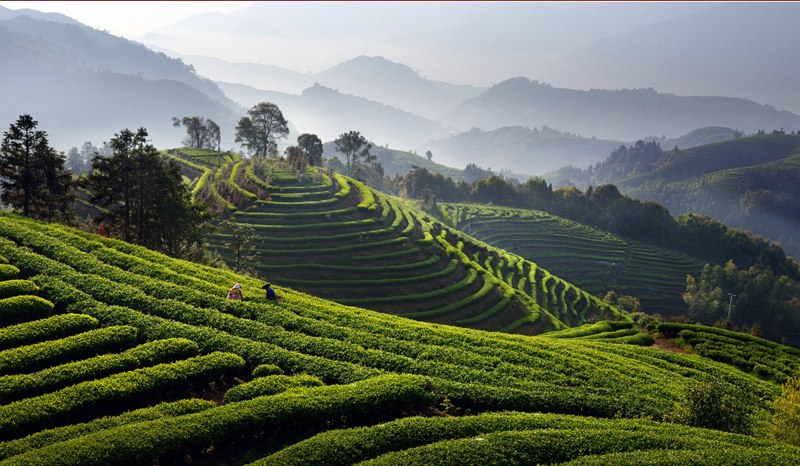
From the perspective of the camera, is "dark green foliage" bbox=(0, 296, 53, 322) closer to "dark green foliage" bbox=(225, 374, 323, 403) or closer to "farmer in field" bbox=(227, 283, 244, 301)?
"farmer in field" bbox=(227, 283, 244, 301)

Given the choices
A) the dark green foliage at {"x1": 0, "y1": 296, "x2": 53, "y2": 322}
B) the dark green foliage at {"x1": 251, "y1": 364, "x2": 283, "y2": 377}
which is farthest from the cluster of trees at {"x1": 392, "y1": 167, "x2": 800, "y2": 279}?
the dark green foliage at {"x1": 251, "y1": 364, "x2": 283, "y2": 377}

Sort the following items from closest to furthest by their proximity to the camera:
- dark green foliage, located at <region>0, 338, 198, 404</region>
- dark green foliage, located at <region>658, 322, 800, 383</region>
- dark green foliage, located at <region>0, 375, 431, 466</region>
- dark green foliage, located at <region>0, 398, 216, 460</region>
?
1. dark green foliage, located at <region>0, 375, 431, 466</region>
2. dark green foliage, located at <region>0, 398, 216, 460</region>
3. dark green foliage, located at <region>0, 338, 198, 404</region>
4. dark green foliage, located at <region>658, 322, 800, 383</region>

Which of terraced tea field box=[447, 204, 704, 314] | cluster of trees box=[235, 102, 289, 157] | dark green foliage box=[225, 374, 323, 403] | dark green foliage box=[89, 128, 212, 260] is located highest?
cluster of trees box=[235, 102, 289, 157]

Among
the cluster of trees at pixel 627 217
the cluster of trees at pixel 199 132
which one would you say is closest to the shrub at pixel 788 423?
the cluster of trees at pixel 199 132

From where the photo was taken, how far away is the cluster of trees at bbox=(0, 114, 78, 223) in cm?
3064

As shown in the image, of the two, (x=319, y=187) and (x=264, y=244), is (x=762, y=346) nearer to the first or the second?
(x=264, y=244)

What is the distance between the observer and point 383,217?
208 feet

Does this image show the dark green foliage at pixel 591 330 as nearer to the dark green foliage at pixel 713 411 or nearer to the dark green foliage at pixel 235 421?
the dark green foliage at pixel 713 411

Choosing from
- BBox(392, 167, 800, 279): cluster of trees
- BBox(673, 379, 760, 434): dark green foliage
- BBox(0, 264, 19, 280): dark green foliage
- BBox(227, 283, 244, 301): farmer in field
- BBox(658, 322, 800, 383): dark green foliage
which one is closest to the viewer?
BBox(673, 379, 760, 434): dark green foliage

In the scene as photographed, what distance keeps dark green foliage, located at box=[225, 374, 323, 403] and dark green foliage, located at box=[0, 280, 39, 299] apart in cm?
1281

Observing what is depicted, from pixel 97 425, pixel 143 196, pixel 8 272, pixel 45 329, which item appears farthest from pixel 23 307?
pixel 143 196

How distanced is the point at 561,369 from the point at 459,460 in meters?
11.4

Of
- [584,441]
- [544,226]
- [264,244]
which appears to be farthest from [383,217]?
[544,226]

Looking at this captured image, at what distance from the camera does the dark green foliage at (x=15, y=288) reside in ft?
61.1
